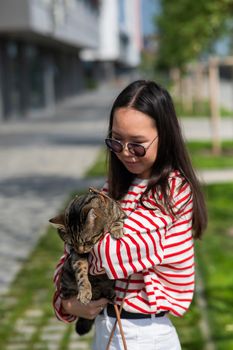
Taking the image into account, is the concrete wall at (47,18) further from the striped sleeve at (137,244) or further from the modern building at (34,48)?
the striped sleeve at (137,244)

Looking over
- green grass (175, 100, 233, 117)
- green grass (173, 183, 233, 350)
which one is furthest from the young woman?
green grass (175, 100, 233, 117)

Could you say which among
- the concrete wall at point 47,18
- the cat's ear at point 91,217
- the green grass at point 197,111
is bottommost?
the green grass at point 197,111

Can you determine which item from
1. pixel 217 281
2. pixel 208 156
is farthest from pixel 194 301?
pixel 208 156

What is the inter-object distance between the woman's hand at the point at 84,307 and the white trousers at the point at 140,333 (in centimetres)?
7

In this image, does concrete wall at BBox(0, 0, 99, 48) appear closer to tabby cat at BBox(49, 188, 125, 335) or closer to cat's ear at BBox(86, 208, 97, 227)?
tabby cat at BBox(49, 188, 125, 335)

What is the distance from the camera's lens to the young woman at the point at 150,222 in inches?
84.0

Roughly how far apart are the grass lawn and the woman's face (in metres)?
2.68

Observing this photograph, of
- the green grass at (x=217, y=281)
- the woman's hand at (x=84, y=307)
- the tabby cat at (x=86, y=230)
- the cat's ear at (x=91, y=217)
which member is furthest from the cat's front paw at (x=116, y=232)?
the green grass at (x=217, y=281)

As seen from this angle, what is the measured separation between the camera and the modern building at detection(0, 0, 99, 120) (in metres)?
25.4

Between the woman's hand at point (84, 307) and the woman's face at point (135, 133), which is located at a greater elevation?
the woman's face at point (135, 133)

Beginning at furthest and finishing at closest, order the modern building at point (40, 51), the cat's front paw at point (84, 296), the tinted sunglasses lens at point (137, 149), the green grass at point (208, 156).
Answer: the modern building at point (40, 51) < the green grass at point (208, 156) < the tinted sunglasses lens at point (137, 149) < the cat's front paw at point (84, 296)

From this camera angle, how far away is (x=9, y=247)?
7.82 meters

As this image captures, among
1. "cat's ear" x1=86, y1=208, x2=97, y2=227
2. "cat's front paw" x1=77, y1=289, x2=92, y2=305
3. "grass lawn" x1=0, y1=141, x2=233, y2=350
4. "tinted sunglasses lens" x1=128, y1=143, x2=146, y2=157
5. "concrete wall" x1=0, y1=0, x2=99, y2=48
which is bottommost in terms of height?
"grass lawn" x1=0, y1=141, x2=233, y2=350

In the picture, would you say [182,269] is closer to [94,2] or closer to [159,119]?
[159,119]
